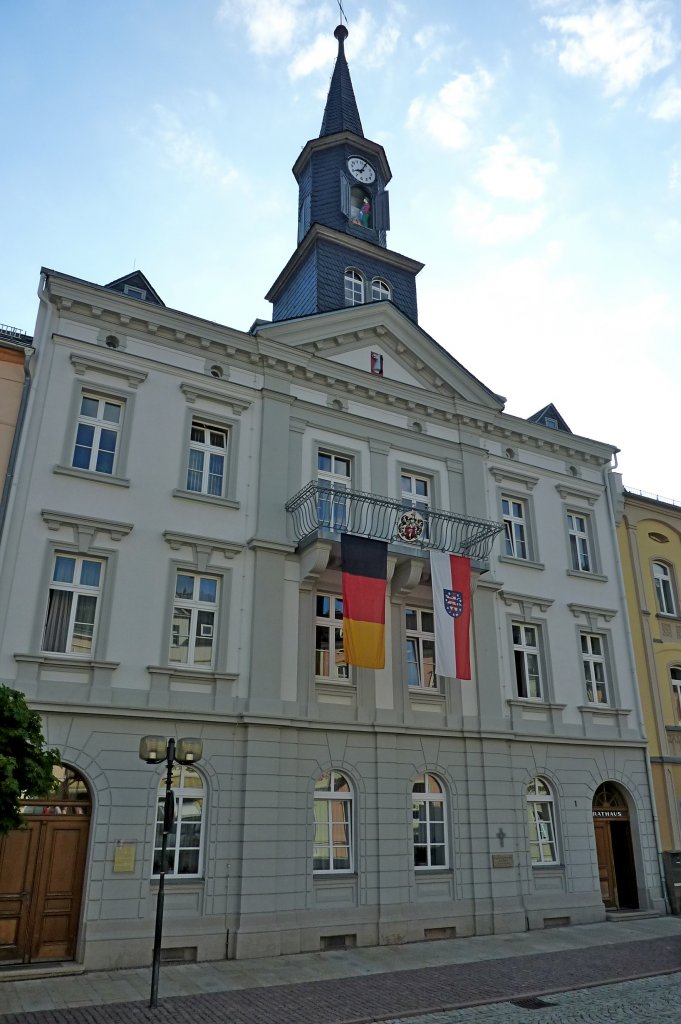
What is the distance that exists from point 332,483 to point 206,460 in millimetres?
3020

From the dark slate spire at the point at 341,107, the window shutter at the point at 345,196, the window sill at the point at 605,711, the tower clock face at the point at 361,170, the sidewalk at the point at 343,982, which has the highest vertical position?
the dark slate spire at the point at 341,107

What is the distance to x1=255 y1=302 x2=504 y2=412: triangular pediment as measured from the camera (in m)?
18.1

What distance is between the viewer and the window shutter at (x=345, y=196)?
22172 mm

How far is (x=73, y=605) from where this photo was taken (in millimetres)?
13656

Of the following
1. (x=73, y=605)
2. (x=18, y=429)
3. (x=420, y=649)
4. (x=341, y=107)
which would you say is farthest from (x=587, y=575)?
(x=341, y=107)

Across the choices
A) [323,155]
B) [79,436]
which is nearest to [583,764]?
[79,436]

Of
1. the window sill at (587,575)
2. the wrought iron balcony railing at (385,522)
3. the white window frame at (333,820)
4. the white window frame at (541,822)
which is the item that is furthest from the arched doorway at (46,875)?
the window sill at (587,575)

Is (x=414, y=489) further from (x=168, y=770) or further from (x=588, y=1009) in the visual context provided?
(x=588, y=1009)

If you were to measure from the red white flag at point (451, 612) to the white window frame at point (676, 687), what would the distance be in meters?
8.74

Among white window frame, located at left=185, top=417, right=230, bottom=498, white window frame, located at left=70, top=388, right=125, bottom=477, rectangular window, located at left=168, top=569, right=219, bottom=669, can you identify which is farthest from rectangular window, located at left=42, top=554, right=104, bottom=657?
white window frame, located at left=185, top=417, right=230, bottom=498

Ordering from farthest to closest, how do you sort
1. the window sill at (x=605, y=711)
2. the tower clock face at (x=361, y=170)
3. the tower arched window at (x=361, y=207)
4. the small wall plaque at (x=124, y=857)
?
the tower clock face at (x=361, y=170) < the tower arched window at (x=361, y=207) < the window sill at (x=605, y=711) < the small wall plaque at (x=124, y=857)

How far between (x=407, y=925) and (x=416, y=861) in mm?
1197

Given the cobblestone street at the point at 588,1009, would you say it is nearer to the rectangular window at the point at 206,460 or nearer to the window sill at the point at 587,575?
the rectangular window at the point at 206,460

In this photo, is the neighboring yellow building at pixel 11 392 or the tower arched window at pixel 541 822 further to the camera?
the tower arched window at pixel 541 822
